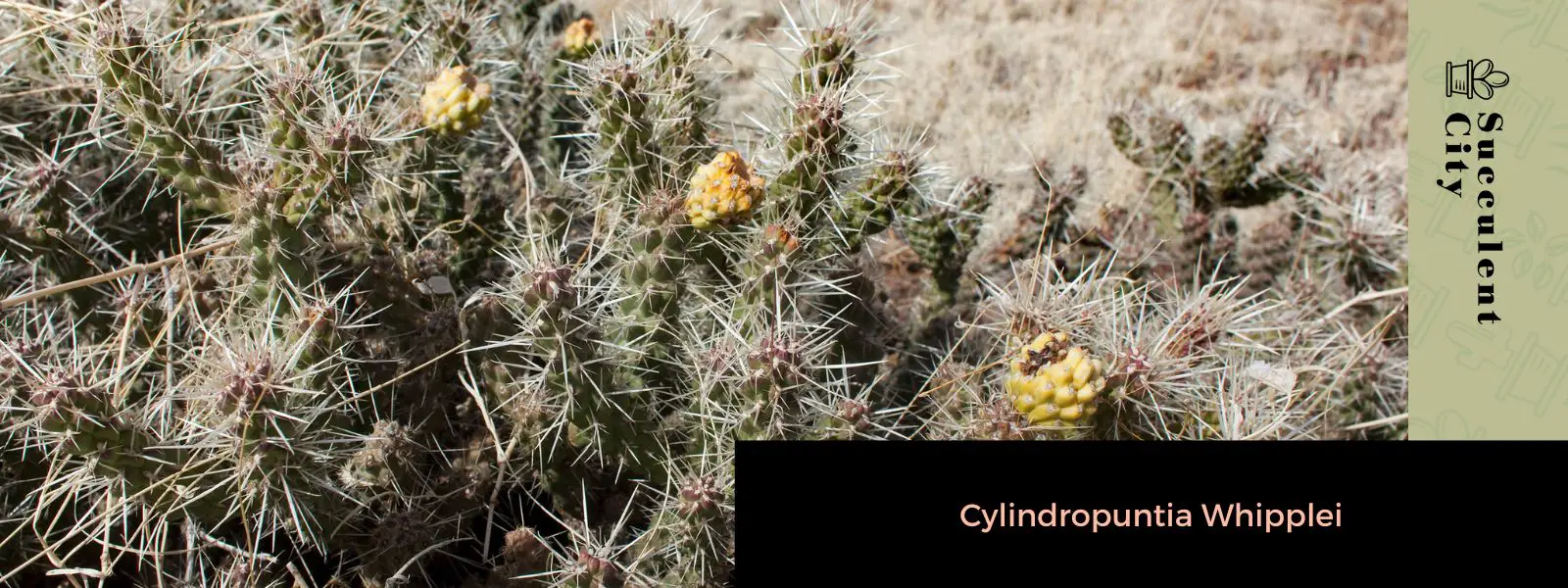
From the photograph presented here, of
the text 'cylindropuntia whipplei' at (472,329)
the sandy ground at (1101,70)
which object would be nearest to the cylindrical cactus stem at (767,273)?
the text 'cylindropuntia whipplei' at (472,329)

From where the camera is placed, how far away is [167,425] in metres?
2.20

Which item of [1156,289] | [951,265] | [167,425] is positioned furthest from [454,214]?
[1156,289]

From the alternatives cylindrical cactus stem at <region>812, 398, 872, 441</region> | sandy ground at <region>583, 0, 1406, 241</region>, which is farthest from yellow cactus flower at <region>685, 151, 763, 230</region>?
sandy ground at <region>583, 0, 1406, 241</region>

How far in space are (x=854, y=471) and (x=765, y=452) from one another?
5.3 inches

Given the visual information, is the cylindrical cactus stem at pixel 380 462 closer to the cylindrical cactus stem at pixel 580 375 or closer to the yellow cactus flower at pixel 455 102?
the cylindrical cactus stem at pixel 580 375

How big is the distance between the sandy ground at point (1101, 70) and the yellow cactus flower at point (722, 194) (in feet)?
5.61

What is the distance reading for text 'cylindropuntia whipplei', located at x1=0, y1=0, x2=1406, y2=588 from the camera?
81.7 inches

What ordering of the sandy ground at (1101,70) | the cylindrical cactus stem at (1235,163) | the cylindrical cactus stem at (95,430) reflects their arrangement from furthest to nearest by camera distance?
the sandy ground at (1101,70) < the cylindrical cactus stem at (1235,163) < the cylindrical cactus stem at (95,430)

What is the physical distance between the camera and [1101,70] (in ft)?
14.9

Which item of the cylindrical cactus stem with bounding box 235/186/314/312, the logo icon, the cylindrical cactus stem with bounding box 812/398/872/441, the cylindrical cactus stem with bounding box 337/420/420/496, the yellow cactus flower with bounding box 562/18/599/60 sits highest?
the logo icon


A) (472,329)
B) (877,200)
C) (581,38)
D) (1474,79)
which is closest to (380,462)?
(472,329)

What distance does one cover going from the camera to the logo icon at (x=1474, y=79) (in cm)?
234

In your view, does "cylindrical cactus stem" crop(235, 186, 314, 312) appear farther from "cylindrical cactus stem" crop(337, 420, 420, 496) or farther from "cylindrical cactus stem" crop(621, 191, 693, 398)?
"cylindrical cactus stem" crop(621, 191, 693, 398)

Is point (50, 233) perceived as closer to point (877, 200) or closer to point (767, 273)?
point (767, 273)
